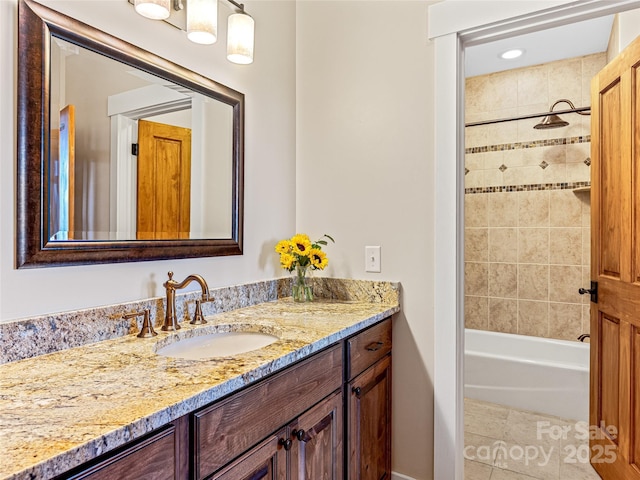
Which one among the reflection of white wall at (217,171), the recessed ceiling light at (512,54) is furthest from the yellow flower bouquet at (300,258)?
the recessed ceiling light at (512,54)

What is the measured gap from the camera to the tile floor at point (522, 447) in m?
2.00

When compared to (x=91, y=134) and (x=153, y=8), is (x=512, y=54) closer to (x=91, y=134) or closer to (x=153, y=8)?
(x=153, y=8)

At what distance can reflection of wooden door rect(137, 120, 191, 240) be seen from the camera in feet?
4.31

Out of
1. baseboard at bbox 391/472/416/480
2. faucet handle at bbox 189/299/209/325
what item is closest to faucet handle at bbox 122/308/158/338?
faucet handle at bbox 189/299/209/325

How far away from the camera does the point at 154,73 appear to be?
134 cm

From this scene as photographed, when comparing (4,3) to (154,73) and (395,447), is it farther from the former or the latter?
(395,447)

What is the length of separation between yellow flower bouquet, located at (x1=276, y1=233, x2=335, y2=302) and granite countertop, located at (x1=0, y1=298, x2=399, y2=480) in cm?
51

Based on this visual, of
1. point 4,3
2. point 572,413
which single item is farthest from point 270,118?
point 572,413

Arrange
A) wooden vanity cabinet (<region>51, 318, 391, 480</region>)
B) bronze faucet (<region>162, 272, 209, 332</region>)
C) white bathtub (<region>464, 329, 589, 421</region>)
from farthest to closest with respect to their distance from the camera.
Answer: white bathtub (<region>464, 329, 589, 421</region>) < bronze faucet (<region>162, 272, 209, 332</region>) < wooden vanity cabinet (<region>51, 318, 391, 480</region>)

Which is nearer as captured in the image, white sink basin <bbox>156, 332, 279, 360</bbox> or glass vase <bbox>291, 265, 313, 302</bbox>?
white sink basin <bbox>156, 332, 279, 360</bbox>

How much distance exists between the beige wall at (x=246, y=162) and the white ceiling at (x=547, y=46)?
1446 millimetres

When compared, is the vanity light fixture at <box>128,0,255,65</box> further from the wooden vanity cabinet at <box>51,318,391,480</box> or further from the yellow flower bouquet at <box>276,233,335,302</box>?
the wooden vanity cabinet at <box>51,318,391,480</box>

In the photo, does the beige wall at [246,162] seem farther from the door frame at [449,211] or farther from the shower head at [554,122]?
the shower head at [554,122]

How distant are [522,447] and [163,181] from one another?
2.33 metres
